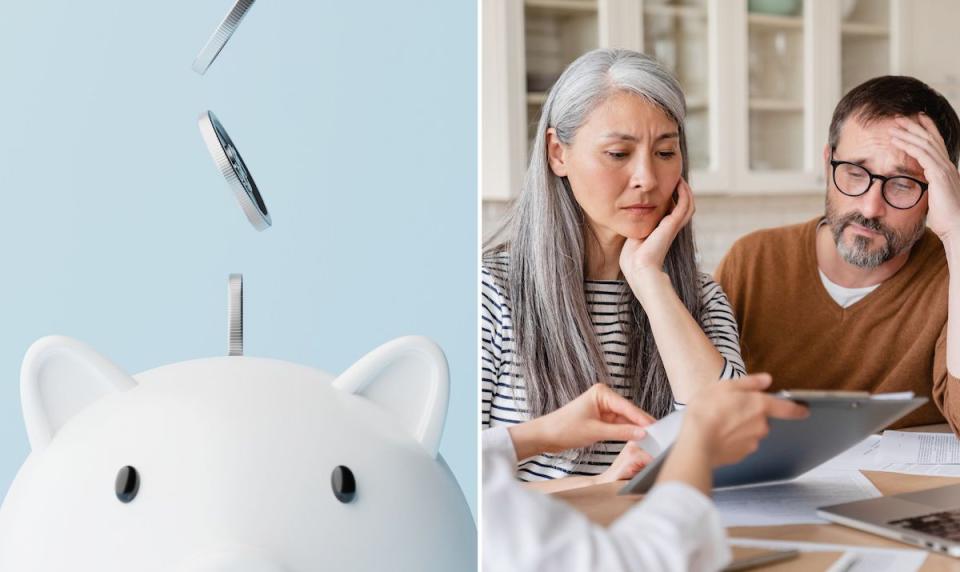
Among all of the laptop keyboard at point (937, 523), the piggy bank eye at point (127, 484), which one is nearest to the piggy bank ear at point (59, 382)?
the piggy bank eye at point (127, 484)

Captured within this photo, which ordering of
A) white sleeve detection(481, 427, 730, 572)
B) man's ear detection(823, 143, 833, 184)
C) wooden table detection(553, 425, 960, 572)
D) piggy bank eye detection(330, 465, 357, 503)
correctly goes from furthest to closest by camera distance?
man's ear detection(823, 143, 833, 184), piggy bank eye detection(330, 465, 357, 503), wooden table detection(553, 425, 960, 572), white sleeve detection(481, 427, 730, 572)

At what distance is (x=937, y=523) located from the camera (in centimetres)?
86

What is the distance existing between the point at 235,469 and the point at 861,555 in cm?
50

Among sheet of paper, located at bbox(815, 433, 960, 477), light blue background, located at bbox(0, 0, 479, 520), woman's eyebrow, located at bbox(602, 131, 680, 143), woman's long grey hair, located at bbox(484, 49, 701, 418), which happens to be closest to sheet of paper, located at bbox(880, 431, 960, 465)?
sheet of paper, located at bbox(815, 433, 960, 477)

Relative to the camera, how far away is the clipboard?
82 cm

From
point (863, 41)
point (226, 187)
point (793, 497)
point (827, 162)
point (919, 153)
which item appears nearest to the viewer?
point (793, 497)

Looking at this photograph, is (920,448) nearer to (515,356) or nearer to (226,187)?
(515,356)

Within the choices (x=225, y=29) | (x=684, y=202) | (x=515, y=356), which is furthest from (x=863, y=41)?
(x=225, y=29)

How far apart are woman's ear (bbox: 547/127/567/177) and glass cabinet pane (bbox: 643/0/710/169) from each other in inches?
27.5

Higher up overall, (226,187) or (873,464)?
(226,187)

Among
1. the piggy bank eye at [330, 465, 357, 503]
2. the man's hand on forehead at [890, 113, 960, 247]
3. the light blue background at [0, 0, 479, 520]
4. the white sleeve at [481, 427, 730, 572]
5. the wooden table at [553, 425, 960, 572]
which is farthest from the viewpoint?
the light blue background at [0, 0, 479, 520]

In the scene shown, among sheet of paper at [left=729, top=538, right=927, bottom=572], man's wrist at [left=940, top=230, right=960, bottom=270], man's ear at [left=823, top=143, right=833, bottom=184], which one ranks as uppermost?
man's ear at [left=823, top=143, right=833, bottom=184]

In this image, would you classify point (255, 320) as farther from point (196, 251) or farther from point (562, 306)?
point (562, 306)

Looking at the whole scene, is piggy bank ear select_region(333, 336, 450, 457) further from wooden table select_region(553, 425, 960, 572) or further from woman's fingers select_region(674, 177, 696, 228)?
woman's fingers select_region(674, 177, 696, 228)
